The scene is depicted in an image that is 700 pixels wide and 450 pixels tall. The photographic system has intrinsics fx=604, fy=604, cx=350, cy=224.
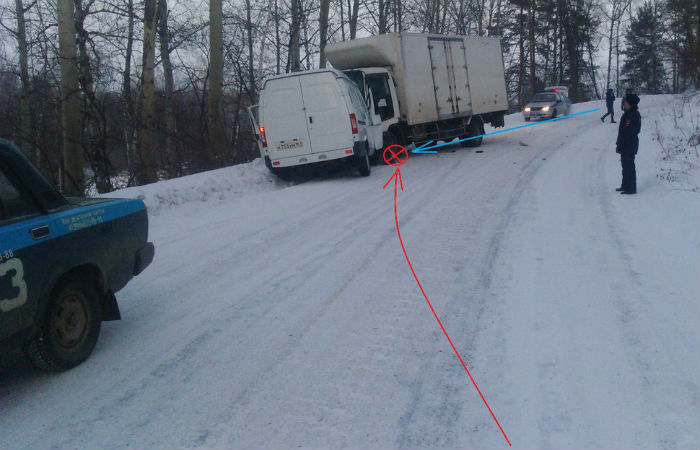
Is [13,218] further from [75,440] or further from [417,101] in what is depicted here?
[417,101]

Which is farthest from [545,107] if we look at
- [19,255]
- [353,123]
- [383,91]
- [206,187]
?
[19,255]

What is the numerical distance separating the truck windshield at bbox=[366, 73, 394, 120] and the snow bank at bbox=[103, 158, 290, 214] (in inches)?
172

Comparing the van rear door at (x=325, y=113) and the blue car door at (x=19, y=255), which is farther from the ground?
the van rear door at (x=325, y=113)

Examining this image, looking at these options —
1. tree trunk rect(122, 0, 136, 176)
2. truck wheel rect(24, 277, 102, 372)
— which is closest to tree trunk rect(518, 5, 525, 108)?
tree trunk rect(122, 0, 136, 176)

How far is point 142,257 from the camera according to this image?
18.5 ft

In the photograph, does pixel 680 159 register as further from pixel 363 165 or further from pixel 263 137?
pixel 263 137

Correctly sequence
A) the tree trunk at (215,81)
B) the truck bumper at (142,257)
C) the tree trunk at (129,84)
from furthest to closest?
1. the tree trunk at (129,84)
2. the tree trunk at (215,81)
3. the truck bumper at (142,257)

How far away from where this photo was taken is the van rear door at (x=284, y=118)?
1364cm

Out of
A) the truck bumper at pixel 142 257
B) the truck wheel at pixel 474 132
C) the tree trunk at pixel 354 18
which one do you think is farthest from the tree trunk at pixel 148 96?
the tree trunk at pixel 354 18

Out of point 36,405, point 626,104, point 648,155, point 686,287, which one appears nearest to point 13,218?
point 36,405

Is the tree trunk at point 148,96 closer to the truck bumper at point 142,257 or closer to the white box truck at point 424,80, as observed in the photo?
the white box truck at point 424,80

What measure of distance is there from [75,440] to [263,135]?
1062 centimetres

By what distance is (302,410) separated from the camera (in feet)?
13.0

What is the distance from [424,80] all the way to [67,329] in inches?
614
